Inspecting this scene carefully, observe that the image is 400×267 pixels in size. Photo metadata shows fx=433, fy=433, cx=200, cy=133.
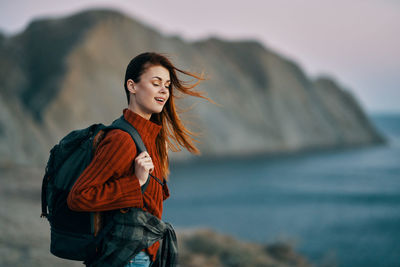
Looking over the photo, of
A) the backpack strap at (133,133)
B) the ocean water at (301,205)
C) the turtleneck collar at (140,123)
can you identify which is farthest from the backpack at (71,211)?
the ocean water at (301,205)

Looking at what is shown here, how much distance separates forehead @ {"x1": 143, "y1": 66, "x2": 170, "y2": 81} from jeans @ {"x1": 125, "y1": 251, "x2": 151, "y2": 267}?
0.81 m

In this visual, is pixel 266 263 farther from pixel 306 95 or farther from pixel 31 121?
pixel 306 95

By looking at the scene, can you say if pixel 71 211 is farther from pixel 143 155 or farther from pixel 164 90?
pixel 164 90

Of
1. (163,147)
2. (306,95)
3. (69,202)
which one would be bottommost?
(69,202)

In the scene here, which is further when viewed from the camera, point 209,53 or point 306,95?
point 306,95

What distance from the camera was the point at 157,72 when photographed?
203cm

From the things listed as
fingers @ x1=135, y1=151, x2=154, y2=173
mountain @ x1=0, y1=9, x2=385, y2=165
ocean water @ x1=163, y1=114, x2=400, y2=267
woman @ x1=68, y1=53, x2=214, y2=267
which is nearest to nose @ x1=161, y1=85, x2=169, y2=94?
woman @ x1=68, y1=53, x2=214, y2=267

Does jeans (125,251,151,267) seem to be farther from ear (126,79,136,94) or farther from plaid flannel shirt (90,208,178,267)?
ear (126,79,136,94)

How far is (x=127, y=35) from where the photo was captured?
38094mm

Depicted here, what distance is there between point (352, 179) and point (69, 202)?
3095 cm

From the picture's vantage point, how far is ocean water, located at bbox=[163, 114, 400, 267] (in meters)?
13.0

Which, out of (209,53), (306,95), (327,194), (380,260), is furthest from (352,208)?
(306,95)

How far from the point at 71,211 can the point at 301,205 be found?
19.9 m

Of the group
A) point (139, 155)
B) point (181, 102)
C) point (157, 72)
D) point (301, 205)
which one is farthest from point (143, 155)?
point (181, 102)
